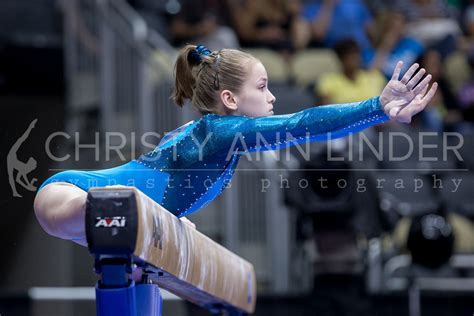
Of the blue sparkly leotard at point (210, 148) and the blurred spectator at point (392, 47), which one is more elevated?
the blurred spectator at point (392, 47)

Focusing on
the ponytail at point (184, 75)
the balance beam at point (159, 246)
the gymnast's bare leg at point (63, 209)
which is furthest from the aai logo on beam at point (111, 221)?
the ponytail at point (184, 75)

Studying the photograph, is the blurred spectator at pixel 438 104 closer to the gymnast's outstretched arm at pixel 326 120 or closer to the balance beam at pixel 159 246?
the balance beam at pixel 159 246

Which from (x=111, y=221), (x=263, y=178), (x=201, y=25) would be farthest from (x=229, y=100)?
(x=201, y=25)

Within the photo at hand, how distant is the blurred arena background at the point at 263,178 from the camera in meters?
5.45

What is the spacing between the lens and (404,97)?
2.82 m

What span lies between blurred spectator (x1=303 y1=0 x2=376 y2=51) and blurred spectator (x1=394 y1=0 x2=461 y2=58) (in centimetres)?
52

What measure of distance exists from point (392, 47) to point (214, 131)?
16.1ft

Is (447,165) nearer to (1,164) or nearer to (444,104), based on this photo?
(444,104)

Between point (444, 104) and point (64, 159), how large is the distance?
11.3ft

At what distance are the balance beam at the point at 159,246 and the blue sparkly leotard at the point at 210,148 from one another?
0.15 meters

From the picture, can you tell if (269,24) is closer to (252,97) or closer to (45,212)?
(252,97)

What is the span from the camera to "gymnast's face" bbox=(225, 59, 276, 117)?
322 centimetres

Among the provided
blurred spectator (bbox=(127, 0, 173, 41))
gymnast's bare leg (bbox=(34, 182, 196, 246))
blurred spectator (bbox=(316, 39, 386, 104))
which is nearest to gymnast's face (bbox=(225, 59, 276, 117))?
gymnast's bare leg (bbox=(34, 182, 196, 246))

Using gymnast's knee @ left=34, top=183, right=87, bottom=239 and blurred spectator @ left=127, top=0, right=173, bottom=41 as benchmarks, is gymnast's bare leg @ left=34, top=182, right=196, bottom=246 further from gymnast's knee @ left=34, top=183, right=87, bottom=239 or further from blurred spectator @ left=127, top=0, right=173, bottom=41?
blurred spectator @ left=127, top=0, right=173, bottom=41
